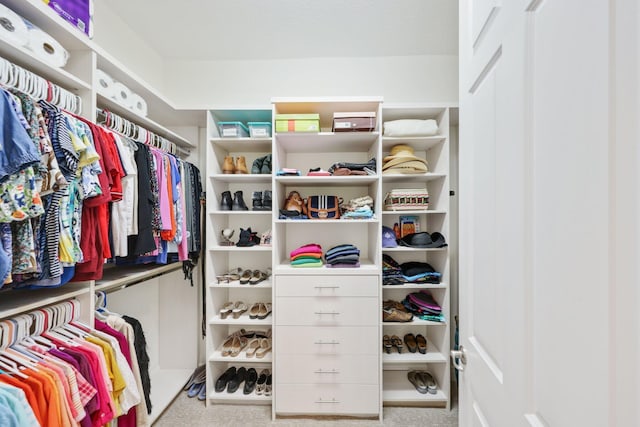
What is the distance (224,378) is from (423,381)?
60.6 inches

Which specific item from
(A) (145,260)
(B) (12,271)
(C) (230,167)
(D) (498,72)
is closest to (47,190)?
(B) (12,271)

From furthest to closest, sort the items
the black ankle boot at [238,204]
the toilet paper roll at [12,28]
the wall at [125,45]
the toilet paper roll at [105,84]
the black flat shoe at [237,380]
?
the black ankle boot at [238,204], the black flat shoe at [237,380], the wall at [125,45], the toilet paper roll at [105,84], the toilet paper roll at [12,28]

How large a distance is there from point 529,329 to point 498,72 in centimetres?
61

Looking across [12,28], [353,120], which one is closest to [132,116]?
[12,28]

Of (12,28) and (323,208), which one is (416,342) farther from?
(12,28)

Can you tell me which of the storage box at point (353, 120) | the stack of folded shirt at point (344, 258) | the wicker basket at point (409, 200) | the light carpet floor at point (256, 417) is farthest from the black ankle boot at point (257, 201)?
the light carpet floor at point (256, 417)

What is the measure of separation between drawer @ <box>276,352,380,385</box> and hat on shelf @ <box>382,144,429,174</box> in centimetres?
132

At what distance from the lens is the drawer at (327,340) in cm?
185

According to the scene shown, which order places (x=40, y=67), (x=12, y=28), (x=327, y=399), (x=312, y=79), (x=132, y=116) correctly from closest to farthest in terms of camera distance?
(x=12, y=28), (x=40, y=67), (x=132, y=116), (x=327, y=399), (x=312, y=79)

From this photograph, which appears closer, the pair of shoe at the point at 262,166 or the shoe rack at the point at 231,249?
the shoe rack at the point at 231,249

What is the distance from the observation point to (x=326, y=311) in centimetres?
185

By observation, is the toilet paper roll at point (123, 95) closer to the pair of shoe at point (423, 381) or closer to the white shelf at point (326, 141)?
the white shelf at point (326, 141)

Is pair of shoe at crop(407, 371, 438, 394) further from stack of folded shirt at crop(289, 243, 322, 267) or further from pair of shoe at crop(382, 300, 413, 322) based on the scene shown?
stack of folded shirt at crop(289, 243, 322, 267)

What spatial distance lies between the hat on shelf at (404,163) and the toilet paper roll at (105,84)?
1729mm
